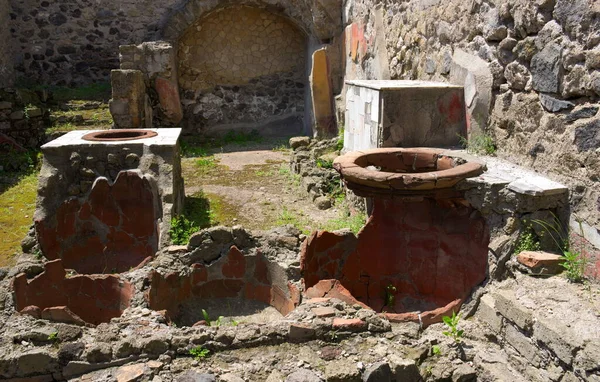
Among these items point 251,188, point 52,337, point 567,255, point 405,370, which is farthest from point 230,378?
point 251,188

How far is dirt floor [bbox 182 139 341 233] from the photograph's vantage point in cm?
Answer: 554

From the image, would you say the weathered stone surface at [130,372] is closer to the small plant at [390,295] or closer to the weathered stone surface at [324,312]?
the weathered stone surface at [324,312]

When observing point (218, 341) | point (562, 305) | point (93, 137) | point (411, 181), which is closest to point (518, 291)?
point (562, 305)

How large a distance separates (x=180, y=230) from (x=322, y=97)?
4.35m

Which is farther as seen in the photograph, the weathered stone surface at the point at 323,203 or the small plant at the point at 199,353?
the weathered stone surface at the point at 323,203

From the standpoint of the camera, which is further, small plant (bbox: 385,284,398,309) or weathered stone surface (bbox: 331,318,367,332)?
small plant (bbox: 385,284,398,309)

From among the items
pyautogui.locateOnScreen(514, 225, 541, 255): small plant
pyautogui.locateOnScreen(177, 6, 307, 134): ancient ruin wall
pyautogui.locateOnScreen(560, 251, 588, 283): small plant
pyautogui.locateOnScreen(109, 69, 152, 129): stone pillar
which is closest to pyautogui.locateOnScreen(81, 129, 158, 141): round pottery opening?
pyautogui.locateOnScreen(109, 69, 152, 129): stone pillar

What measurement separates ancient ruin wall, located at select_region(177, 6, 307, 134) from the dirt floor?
114 centimetres

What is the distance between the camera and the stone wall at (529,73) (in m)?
2.97

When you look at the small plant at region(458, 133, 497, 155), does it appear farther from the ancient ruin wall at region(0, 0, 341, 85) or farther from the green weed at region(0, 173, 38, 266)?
the ancient ruin wall at region(0, 0, 341, 85)

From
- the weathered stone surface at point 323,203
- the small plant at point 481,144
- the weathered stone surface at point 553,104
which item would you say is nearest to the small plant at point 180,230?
the weathered stone surface at point 323,203

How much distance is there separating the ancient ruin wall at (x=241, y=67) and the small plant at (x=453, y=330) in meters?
7.64

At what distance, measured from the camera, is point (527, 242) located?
307 centimetres

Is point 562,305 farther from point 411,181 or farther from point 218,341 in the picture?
point 218,341
